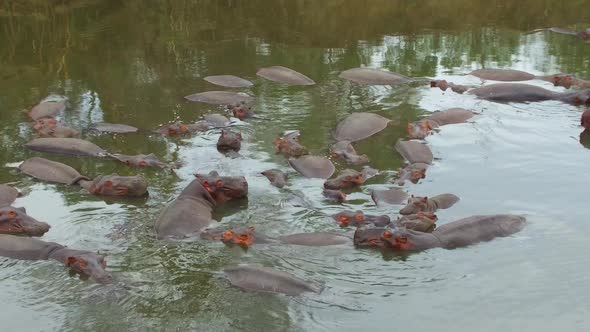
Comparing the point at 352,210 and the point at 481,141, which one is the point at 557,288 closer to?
the point at 352,210

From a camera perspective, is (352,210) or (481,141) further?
(481,141)

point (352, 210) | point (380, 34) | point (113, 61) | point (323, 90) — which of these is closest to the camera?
point (352, 210)

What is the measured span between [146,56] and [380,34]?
13.6 feet

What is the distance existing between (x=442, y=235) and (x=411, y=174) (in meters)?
1.35

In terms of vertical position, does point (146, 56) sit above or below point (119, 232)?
above

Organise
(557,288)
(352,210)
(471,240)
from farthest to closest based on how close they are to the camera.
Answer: (352,210) → (471,240) → (557,288)

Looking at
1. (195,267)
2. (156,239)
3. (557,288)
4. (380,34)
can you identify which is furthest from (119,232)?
(380,34)

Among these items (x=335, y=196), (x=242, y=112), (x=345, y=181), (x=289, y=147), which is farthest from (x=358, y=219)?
(x=242, y=112)

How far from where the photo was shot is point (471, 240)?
6055 millimetres

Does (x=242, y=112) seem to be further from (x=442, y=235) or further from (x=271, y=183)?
(x=442, y=235)

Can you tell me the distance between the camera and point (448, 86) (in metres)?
10.4

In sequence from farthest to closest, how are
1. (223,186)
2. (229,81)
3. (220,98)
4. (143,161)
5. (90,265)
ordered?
1. (229,81)
2. (220,98)
3. (143,161)
4. (223,186)
5. (90,265)

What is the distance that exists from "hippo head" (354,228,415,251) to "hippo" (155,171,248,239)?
1260 millimetres

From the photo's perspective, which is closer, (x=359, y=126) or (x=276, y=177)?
(x=276, y=177)
